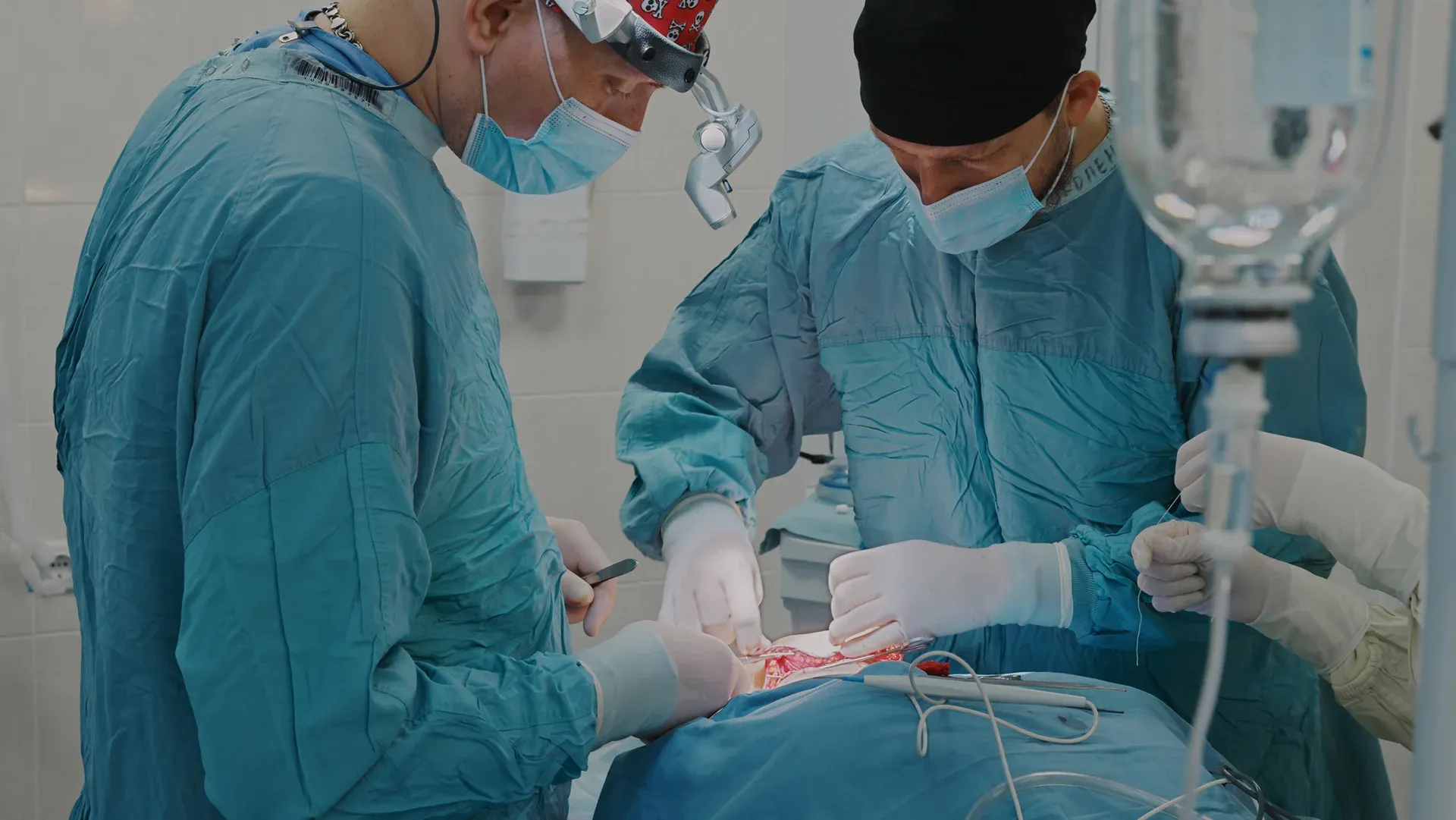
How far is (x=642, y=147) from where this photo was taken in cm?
344

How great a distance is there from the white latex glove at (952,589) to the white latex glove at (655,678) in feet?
0.87

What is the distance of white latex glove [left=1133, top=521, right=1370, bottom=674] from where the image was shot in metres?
1.70

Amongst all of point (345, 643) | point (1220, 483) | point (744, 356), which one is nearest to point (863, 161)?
point (744, 356)

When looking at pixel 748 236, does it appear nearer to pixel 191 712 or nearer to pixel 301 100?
pixel 301 100

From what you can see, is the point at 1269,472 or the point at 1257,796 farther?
the point at 1269,472

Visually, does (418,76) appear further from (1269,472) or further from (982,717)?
(1269,472)

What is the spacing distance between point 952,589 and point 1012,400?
0.31m

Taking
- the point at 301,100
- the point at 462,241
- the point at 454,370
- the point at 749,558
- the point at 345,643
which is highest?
the point at 301,100

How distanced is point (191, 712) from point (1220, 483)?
109 cm

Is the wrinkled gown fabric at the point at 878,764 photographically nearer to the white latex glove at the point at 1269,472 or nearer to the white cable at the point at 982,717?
the white cable at the point at 982,717

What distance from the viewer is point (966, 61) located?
1.74 m

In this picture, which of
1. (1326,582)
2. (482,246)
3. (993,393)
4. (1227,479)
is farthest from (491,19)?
(482,246)

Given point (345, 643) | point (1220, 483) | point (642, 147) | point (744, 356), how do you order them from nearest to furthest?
1. point (1220, 483)
2. point (345, 643)
3. point (744, 356)
4. point (642, 147)

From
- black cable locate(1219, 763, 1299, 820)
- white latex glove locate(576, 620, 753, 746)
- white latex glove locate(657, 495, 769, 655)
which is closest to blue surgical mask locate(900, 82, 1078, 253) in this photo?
white latex glove locate(657, 495, 769, 655)
